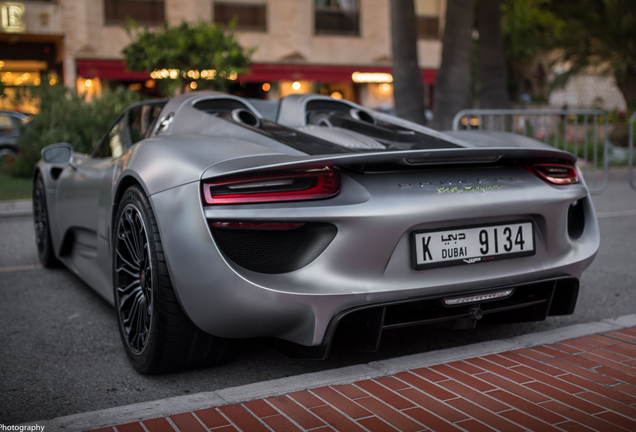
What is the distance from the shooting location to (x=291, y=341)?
2.45 m

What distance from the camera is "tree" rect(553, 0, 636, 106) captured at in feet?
55.3

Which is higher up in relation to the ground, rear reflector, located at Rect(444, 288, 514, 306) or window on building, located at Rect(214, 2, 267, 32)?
window on building, located at Rect(214, 2, 267, 32)

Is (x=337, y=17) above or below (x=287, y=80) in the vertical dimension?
above

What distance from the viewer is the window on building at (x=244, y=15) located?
25.5 meters

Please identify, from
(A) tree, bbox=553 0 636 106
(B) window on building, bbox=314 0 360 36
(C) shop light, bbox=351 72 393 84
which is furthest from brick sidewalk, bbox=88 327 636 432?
(B) window on building, bbox=314 0 360 36

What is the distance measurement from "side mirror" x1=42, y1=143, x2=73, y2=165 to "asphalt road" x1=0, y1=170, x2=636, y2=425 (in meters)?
0.85

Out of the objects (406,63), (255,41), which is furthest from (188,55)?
(255,41)

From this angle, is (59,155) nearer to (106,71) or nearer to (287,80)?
(106,71)

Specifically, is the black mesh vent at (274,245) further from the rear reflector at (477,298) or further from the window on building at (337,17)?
the window on building at (337,17)

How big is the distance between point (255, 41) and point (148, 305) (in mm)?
24203

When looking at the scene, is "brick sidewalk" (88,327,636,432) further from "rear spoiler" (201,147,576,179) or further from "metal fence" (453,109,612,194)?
"metal fence" (453,109,612,194)

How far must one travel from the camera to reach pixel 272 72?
2553 cm

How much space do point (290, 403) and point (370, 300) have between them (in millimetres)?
460

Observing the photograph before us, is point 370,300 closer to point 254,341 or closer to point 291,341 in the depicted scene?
point 291,341
